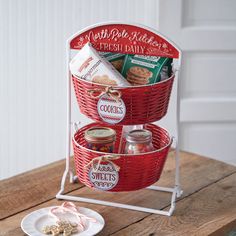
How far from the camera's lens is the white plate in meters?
1.50

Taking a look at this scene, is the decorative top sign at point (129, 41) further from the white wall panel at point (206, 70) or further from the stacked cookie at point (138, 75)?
the white wall panel at point (206, 70)

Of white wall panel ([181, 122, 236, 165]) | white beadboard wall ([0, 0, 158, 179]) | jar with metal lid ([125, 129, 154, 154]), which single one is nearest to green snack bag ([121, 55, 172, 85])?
jar with metal lid ([125, 129, 154, 154])

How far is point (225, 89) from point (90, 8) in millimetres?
786

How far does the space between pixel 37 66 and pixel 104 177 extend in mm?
1179

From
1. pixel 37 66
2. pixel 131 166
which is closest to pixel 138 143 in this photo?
pixel 131 166

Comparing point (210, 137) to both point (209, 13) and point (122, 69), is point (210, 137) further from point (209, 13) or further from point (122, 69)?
point (122, 69)

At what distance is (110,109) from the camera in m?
1.60

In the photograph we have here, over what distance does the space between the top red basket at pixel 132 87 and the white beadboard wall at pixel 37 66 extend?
37.5 inches

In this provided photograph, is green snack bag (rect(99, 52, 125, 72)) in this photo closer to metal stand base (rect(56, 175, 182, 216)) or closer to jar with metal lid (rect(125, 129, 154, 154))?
jar with metal lid (rect(125, 129, 154, 154))

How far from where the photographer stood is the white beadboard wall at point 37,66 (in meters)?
2.62

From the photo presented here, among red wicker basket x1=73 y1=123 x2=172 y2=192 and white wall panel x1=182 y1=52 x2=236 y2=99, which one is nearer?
red wicker basket x1=73 y1=123 x2=172 y2=192

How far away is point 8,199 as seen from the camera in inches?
67.1

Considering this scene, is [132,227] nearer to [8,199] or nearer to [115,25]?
[8,199]

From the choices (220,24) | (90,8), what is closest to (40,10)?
(90,8)
